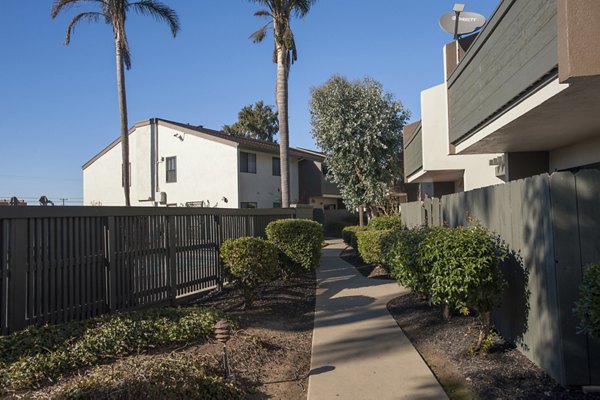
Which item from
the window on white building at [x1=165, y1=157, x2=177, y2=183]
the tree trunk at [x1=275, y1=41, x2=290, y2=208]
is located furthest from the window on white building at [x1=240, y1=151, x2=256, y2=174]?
the tree trunk at [x1=275, y1=41, x2=290, y2=208]

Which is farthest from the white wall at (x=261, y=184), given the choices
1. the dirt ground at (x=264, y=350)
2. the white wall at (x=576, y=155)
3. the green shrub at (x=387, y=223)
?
the white wall at (x=576, y=155)

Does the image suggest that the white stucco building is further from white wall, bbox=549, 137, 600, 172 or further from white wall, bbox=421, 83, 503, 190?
white wall, bbox=549, 137, 600, 172

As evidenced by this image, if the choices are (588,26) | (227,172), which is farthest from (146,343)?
(227,172)

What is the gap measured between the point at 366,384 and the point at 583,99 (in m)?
3.54

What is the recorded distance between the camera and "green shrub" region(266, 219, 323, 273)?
1106cm

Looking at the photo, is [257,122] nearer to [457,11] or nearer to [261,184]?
[261,184]

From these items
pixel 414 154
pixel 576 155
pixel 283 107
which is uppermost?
pixel 283 107

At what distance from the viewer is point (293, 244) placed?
36.3 feet

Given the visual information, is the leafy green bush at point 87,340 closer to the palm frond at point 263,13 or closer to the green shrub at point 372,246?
the green shrub at point 372,246

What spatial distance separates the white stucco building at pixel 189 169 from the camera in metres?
26.9

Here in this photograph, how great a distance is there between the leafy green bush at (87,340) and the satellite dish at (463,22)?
813 cm

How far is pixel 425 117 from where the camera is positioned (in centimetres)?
1213

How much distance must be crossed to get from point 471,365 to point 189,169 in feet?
80.4

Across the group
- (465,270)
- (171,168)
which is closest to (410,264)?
(465,270)
